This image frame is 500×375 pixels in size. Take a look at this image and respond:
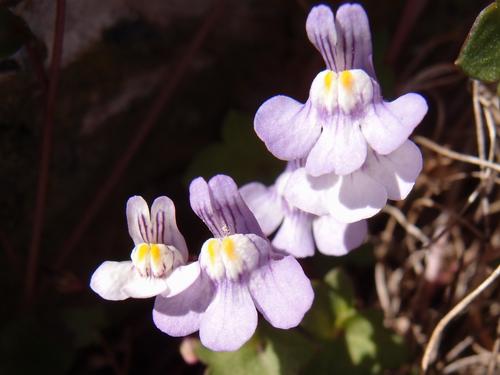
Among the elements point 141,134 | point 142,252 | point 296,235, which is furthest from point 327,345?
point 141,134

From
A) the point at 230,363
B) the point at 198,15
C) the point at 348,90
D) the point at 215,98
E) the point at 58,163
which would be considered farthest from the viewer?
the point at 215,98

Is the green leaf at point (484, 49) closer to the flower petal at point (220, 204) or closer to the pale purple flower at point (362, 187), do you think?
the pale purple flower at point (362, 187)

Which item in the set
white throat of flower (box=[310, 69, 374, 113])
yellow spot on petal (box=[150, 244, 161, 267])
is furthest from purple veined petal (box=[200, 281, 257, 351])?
white throat of flower (box=[310, 69, 374, 113])

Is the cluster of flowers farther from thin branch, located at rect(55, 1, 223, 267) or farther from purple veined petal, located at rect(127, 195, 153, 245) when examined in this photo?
thin branch, located at rect(55, 1, 223, 267)

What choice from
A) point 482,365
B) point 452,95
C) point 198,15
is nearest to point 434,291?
point 482,365

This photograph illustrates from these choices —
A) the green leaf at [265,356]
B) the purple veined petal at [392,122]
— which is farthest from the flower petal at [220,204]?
the green leaf at [265,356]

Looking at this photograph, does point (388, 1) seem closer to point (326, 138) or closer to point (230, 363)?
point (326, 138)
